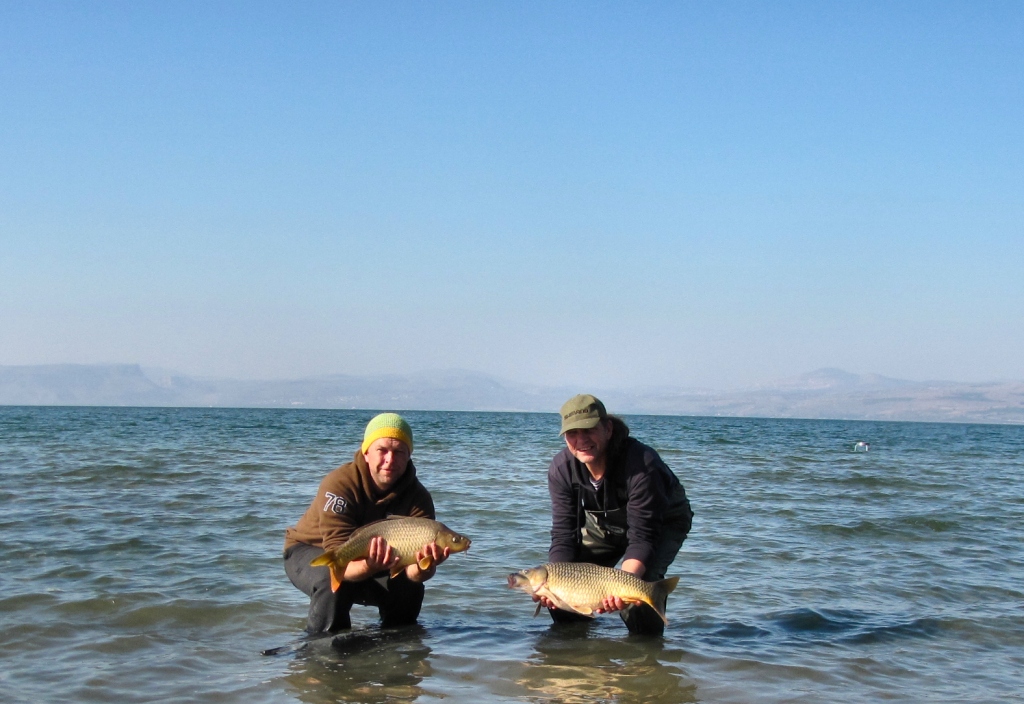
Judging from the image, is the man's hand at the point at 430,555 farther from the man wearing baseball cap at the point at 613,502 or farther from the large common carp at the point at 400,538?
the man wearing baseball cap at the point at 613,502

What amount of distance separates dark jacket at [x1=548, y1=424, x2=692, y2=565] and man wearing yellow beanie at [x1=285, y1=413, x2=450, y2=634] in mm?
994

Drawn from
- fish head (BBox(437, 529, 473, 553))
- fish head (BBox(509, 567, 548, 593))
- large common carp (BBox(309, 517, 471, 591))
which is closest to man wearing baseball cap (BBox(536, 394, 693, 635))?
fish head (BBox(509, 567, 548, 593))

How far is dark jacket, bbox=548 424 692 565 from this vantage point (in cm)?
621

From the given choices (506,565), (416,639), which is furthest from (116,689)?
(506,565)

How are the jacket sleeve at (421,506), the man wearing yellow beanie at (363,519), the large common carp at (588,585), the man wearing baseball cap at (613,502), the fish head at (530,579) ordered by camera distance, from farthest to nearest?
the jacket sleeve at (421,506) → the man wearing baseball cap at (613,502) → the man wearing yellow beanie at (363,519) → the fish head at (530,579) → the large common carp at (588,585)

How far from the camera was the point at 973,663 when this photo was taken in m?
6.41

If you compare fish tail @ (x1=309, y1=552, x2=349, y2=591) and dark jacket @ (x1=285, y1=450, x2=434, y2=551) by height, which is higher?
dark jacket @ (x1=285, y1=450, x2=434, y2=551)

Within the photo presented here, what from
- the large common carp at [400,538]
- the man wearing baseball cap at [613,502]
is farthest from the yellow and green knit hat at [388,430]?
the man wearing baseball cap at [613,502]

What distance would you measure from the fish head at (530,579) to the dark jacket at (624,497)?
2.48ft

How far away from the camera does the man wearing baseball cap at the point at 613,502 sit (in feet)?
19.7

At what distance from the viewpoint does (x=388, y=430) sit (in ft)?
19.4

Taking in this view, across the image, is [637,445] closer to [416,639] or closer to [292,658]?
[416,639]

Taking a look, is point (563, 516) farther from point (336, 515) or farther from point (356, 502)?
point (336, 515)

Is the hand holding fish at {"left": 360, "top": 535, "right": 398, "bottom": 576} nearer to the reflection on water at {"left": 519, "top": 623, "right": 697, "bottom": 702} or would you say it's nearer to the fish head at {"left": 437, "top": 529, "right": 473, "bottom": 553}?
the fish head at {"left": 437, "top": 529, "right": 473, "bottom": 553}
